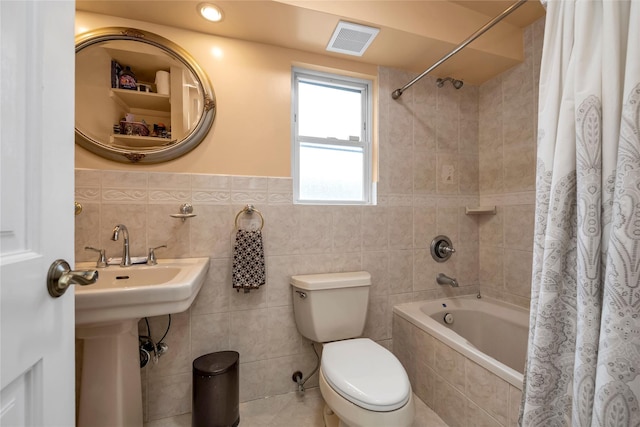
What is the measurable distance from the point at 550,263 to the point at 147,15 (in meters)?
1.99

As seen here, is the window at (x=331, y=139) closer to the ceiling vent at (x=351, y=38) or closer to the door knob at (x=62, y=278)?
the ceiling vent at (x=351, y=38)

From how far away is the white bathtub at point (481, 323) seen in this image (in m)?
1.52

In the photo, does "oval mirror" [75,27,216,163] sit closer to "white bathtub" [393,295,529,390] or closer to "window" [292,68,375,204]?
"window" [292,68,375,204]

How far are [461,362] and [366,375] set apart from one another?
0.53 meters

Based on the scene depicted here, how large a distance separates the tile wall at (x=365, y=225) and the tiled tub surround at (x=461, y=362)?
0.13 meters

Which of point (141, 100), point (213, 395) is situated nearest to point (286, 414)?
point (213, 395)

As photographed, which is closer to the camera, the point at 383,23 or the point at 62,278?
the point at 62,278

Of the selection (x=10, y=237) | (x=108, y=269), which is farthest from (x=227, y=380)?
(x=10, y=237)

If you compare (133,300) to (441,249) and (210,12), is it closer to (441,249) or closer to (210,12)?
(210,12)

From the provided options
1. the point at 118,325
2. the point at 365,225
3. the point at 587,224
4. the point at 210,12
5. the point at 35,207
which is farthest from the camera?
the point at 365,225

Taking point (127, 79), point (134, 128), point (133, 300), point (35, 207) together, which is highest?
point (127, 79)

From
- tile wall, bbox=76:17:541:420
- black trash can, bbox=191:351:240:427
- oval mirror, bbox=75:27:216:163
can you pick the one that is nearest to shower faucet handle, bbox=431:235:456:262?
tile wall, bbox=76:17:541:420

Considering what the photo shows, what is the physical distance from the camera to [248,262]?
1.37 metres

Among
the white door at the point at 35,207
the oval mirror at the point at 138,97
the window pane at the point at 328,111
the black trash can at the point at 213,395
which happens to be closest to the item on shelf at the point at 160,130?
the oval mirror at the point at 138,97
